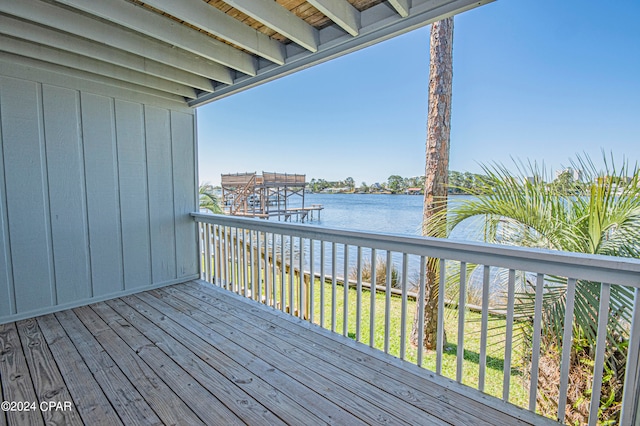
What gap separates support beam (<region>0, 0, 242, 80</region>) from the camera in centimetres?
190

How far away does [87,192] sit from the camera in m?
3.00

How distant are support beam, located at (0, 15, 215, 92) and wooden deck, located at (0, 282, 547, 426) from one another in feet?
7.44

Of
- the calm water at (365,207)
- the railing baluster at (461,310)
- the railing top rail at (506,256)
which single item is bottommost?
the calm water at (365,207)

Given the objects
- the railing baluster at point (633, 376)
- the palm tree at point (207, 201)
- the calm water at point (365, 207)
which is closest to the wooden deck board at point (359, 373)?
the railing baluster at point (633, 376)

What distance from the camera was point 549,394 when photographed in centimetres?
223

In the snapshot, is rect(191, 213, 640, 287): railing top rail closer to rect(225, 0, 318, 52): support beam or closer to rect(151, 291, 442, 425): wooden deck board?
rect(151, 291, 442, 425): wooden deck board

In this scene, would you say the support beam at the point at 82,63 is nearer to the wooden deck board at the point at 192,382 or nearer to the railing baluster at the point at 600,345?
the wooden deck board at the point at 192,382

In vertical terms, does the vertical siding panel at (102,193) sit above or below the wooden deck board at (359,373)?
above

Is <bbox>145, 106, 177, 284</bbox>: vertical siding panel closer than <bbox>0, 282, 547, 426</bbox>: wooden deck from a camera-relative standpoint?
No

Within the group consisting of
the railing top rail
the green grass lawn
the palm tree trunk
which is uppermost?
the palm tree trunk

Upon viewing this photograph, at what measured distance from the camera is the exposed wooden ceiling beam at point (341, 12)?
1.76 m

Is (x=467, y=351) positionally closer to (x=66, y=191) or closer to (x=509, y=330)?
(x=509, y=330)

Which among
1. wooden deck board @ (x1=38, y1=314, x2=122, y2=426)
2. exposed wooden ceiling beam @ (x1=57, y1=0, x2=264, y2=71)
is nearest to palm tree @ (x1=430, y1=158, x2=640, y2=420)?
exposed wooden ceiling beam @ (x1=57, y1=0, x2=264, y2=71)

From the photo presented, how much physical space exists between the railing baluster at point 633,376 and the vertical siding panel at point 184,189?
4020 millimetres
